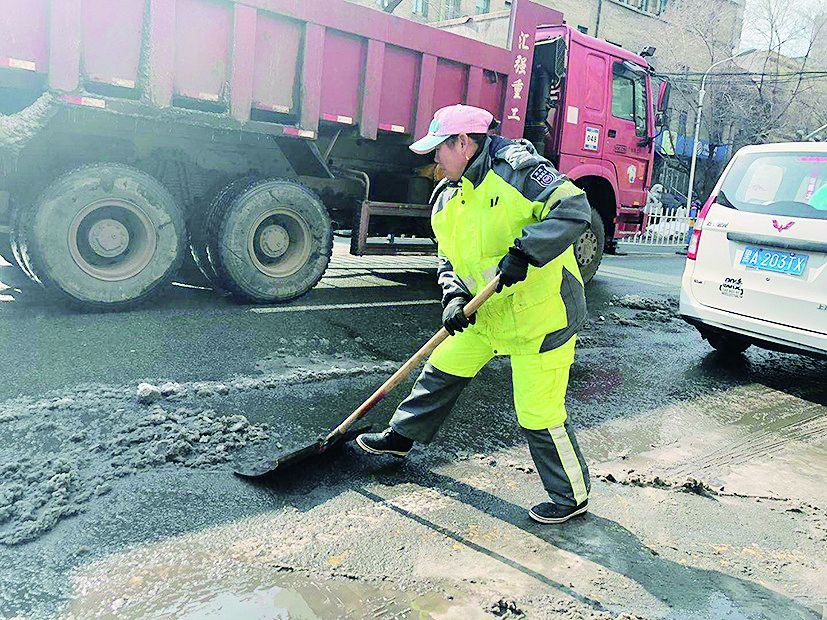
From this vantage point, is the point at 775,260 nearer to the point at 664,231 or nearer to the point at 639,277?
the point at 639,277

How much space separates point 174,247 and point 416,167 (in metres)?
3.21

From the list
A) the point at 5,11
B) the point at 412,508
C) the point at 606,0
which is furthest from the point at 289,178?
the point at 606,0

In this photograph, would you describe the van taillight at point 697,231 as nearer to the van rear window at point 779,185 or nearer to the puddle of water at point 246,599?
the van rear window at point 779,185

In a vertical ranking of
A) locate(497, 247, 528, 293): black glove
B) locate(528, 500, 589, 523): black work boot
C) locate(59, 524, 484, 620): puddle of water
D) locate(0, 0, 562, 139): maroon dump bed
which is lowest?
locate(59, 524, 484, 620): puddle of water

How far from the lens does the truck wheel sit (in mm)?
9320

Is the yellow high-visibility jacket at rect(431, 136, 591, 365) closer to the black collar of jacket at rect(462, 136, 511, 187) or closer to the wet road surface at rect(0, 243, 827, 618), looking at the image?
the black collar of jacket at rect(462, 136, 511, 187)

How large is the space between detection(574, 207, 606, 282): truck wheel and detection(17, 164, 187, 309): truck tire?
17.5 feet

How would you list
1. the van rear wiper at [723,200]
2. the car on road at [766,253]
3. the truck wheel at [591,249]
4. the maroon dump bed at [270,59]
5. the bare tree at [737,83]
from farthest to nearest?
the bare tree at [737,83] → the truck wheel at [591,249] → the van rear wiper at [723,200] → the maroon dump bed at [270,59] → the car on road at [766,253]

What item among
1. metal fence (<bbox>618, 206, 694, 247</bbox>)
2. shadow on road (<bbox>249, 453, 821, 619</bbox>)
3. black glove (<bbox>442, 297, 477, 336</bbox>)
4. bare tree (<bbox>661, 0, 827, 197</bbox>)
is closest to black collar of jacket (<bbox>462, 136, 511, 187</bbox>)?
black glove (<bbox>442, 297, 477, 336</bbox>)

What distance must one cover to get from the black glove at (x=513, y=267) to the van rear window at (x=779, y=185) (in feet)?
10.1

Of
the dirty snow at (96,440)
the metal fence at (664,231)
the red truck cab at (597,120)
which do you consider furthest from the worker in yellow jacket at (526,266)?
the metal fence at (664,231)

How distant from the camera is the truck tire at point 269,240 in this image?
20.5ft

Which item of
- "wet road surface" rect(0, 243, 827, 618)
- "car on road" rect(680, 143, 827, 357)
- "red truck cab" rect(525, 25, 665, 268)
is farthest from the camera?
"red truck cab" rect(525, 25, 665, 268)

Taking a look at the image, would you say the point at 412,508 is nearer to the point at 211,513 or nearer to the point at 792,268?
the point at 211,513
